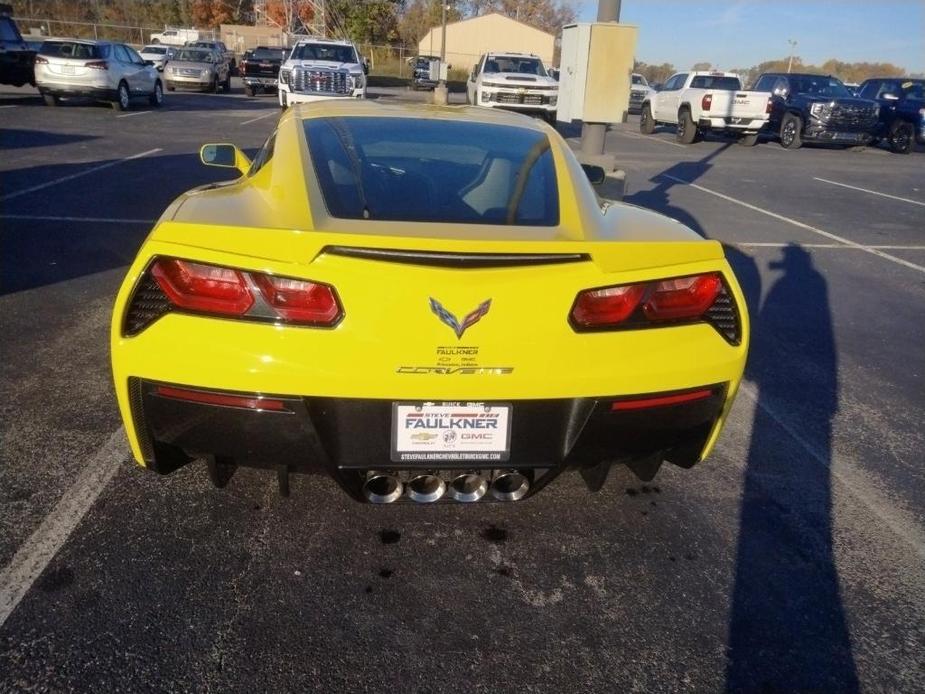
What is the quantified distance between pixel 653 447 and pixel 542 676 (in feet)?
2.81

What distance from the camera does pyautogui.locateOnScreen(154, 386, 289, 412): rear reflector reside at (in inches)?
90.0

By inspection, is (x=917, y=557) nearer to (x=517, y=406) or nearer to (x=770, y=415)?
(x=770, y=415)

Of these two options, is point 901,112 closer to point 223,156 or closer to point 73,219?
point 73,219

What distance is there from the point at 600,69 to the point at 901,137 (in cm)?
1838

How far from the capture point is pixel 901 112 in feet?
71.2

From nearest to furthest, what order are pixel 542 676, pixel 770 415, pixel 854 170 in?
pixel 542 676 < pixel 770 415 < pixel 854 170

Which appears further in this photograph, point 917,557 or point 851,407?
point 851,407

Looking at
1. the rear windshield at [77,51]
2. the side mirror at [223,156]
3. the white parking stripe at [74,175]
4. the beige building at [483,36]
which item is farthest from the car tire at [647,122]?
the beige building at [483,36]

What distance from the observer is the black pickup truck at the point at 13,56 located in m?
20.4

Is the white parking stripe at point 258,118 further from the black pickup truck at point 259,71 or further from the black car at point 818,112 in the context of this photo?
the black car at point 818,112

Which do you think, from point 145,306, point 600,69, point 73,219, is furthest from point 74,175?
point 145,306

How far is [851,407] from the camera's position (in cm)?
434

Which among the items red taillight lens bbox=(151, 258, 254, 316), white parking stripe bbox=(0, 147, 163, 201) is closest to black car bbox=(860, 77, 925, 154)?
white parking stripe bbox=(0, 147, 163, 201)

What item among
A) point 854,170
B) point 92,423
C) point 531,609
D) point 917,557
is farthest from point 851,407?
point 854,170
